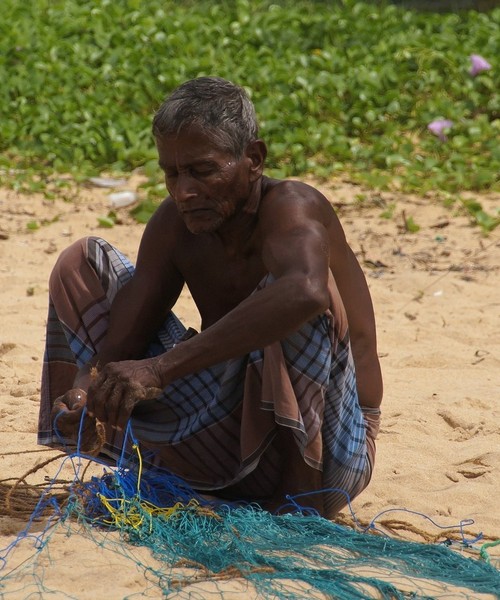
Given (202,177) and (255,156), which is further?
(255,156)

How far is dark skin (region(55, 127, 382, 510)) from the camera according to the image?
112 inches

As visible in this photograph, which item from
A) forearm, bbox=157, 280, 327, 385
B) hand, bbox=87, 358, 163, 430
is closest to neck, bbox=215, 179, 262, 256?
forearm, bbox=157, 280, 327, 385

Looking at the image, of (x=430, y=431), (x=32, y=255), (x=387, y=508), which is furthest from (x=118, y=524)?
(x=32, y=255)

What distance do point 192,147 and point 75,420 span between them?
81 centimetres

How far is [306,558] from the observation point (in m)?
2.82

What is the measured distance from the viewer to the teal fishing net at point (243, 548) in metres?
2.66

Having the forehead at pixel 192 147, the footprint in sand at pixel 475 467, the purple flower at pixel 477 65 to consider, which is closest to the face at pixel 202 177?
the forehead at pixel 192 147

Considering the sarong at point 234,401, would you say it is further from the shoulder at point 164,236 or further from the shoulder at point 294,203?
the shoulder at point 294,203

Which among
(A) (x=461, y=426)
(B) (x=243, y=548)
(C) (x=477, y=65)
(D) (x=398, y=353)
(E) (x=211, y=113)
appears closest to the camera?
(B) (x=243, y=548)

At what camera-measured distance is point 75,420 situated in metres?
3.07

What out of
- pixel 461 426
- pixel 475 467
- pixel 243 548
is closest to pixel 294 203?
pixel 243 548

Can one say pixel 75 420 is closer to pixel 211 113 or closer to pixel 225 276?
pixel 225 276

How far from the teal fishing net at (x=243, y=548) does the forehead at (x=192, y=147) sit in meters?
0.80

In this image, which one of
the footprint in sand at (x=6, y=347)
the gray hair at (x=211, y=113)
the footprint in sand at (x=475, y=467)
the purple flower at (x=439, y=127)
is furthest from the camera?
the purple flower at (x=439, y=127)
